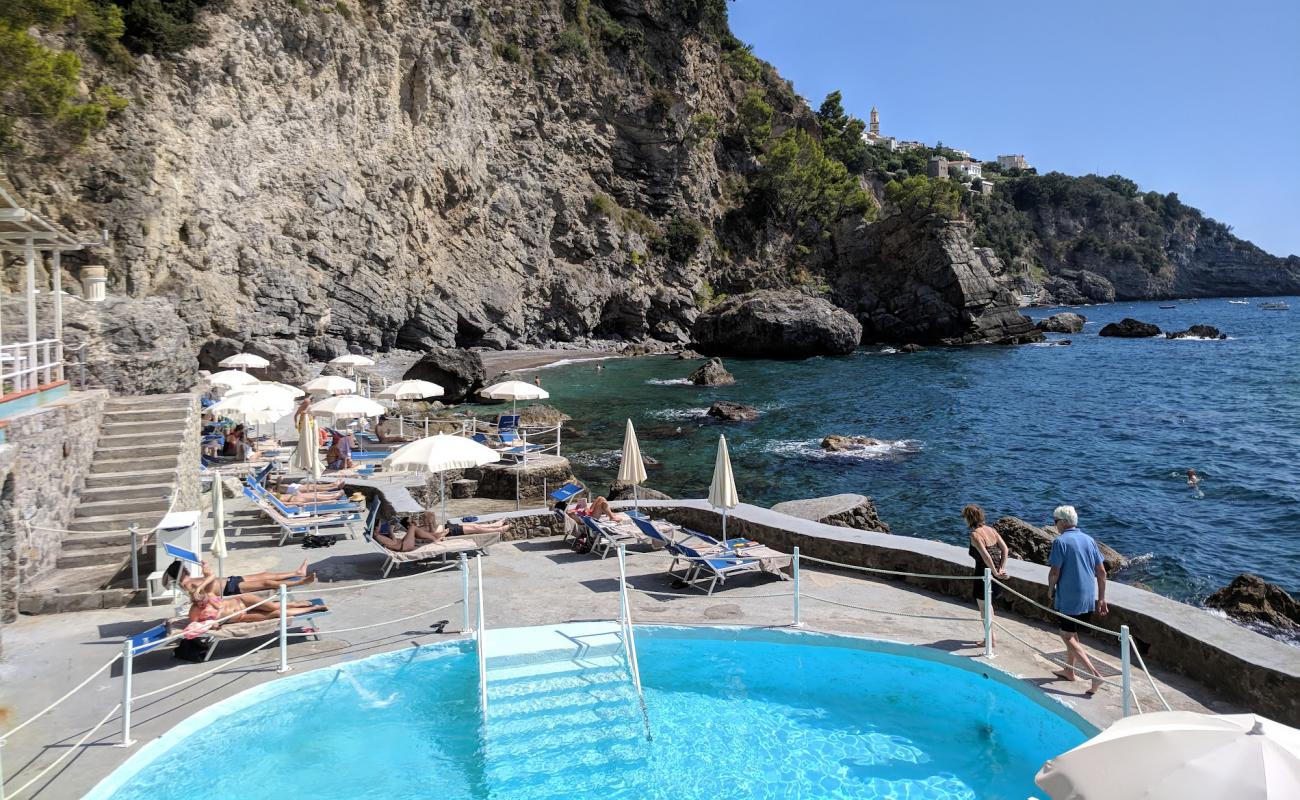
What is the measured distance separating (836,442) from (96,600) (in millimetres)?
23318

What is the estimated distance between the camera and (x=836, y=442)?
28547 millimetres

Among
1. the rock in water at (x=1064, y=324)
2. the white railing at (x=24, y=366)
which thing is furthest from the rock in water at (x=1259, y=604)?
the rock in water at (x=1064, y=324)

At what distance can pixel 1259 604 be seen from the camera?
1296cm

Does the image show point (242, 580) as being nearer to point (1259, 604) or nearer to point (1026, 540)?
point (1026, 540)

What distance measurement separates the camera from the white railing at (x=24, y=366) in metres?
10.7

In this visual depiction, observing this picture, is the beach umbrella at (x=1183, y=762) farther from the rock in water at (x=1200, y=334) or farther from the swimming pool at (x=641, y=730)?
the rock in water at (x=1200, y=334)

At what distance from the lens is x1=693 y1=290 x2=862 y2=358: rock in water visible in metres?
60.3

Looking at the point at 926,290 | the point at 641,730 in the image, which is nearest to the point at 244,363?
the point at 641,730

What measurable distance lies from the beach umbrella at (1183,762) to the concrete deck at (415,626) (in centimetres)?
295

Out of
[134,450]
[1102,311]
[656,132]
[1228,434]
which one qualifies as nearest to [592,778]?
[134,450]

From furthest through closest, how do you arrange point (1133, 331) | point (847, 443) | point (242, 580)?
point (1133, 331), point (847, 443), point (242, 580)

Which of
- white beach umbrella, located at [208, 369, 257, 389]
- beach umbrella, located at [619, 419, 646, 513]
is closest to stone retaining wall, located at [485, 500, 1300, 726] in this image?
beach umbrella, located at [619, 419, 646, 513]

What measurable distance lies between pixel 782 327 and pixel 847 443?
32.2 meters

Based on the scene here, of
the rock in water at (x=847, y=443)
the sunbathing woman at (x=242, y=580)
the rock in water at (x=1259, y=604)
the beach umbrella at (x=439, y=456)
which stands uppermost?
the beach umbrella at (x=439, y=456)
